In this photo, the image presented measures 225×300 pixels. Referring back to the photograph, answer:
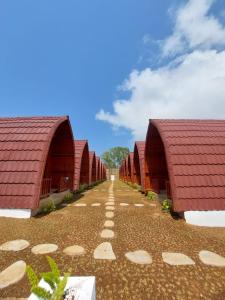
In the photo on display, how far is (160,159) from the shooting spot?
47.6 feet

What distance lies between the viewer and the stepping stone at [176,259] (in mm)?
4133

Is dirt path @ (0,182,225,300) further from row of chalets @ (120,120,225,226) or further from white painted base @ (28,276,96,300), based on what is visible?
white painted base @ (28,276,96,300)

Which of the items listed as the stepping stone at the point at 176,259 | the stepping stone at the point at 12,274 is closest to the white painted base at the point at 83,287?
the stepping stone at the point at 12,274

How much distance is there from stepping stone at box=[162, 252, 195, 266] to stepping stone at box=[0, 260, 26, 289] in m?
2.87

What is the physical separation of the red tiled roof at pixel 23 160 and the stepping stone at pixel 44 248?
2791mm

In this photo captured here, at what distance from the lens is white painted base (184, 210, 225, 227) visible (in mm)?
6992

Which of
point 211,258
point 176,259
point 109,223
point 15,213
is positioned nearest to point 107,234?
point 109,223

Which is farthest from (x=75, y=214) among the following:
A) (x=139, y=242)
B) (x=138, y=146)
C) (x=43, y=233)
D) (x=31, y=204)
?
(x=138, y=146)

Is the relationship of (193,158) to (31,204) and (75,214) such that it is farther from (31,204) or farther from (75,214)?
(31,204)

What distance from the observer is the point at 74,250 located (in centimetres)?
472

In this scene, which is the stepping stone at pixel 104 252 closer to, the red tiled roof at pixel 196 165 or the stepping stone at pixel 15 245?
the stepping stone at pixel 15 245

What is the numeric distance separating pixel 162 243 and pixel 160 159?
9.70m

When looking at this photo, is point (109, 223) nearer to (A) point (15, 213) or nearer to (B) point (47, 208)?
(B) point (47, 208)

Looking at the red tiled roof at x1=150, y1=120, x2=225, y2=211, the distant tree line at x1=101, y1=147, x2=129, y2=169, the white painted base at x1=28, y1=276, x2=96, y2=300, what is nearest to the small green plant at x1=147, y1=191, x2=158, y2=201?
the red tiled roof at x1=150, y1=120, x2=225, y2=211
